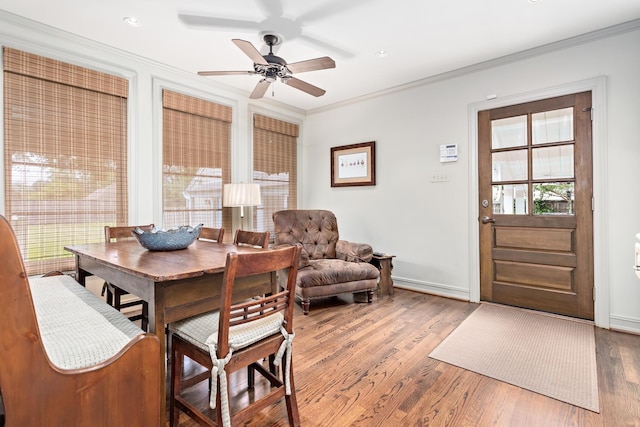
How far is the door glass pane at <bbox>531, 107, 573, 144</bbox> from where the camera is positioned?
282 cm

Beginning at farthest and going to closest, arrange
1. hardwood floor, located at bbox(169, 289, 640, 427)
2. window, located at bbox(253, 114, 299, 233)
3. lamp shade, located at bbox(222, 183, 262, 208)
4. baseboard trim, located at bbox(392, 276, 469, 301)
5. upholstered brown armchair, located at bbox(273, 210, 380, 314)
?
window, located at bbox(253, 114, 299, 233) < lamp shade, located at bbox(222, 183, 262, 208) < baseboard trim, located at bbox(392, 276, 469, 301) < upholstered brown armchair, located at bbox(273, 210, 380, 314) < hardwood floor, located at bbox(169, 289, 640, 427)

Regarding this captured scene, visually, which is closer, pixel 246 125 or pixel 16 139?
pixel 16 139

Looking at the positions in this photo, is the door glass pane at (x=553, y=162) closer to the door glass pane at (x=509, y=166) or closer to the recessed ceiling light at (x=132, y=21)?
the door glass pane at (x=509, y=166)

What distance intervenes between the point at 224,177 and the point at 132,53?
5.02 feet

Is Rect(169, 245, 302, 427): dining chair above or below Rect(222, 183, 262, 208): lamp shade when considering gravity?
below

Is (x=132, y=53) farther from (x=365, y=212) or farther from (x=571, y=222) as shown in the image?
(x=571, y=222)

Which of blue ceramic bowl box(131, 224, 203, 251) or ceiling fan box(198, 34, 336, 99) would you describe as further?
ceiling fan box(198, 34, 336, 99)

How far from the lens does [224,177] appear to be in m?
3.86

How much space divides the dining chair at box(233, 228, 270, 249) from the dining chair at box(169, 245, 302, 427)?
0.67 m

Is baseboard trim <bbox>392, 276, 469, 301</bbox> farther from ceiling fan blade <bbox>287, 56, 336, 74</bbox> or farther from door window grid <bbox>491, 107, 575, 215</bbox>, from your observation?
ceiling fan blade <bbox>287, 56, 336, 74</bbox>

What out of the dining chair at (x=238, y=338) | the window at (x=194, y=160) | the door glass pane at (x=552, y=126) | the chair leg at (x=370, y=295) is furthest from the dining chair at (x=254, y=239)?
the door glass pane at (x=552, y=126)

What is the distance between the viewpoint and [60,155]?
2652 mm

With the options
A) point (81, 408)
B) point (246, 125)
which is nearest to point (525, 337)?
point (81, 408)

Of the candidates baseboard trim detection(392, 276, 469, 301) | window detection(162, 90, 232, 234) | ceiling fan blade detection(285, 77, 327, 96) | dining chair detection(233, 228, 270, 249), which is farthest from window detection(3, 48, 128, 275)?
baseboard trim detection(392, 276, 469, 301)
